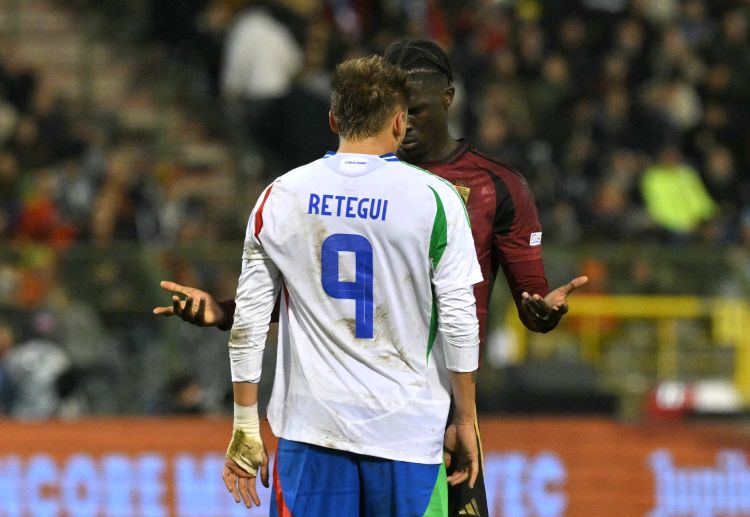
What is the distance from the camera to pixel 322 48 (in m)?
12.5

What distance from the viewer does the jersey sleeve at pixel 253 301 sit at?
15.0 ft

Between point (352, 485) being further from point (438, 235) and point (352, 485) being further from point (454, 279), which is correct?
point (438, 235)

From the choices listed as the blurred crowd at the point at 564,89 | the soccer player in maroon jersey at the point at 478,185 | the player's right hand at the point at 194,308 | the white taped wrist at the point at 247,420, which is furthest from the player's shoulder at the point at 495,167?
the blurred crowd at the point at 564,89

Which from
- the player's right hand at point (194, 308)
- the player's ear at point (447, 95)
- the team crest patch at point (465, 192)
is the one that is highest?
the player's ear at point (447, 95)

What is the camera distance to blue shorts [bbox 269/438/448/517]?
15.0ft

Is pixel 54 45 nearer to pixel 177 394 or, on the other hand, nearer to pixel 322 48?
pixel 322 48

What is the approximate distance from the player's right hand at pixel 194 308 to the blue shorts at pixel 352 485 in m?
0.53

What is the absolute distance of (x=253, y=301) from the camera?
4605 mm

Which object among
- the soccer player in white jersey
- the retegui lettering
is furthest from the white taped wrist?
the retegui lettering

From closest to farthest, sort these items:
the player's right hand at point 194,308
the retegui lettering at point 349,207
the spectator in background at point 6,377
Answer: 1. the retegui lettering at point 349,207
2. the player's right hand at point 194,308
3. the spectator in background at point 6,377

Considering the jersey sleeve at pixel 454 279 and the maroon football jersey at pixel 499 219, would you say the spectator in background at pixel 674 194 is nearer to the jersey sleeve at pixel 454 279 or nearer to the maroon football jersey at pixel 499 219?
the maroon football jersey at pixel 499 219

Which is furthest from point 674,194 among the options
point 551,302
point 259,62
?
point 551,302

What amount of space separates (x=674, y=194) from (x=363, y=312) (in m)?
10.3

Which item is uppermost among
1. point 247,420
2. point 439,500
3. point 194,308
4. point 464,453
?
point 194,308
